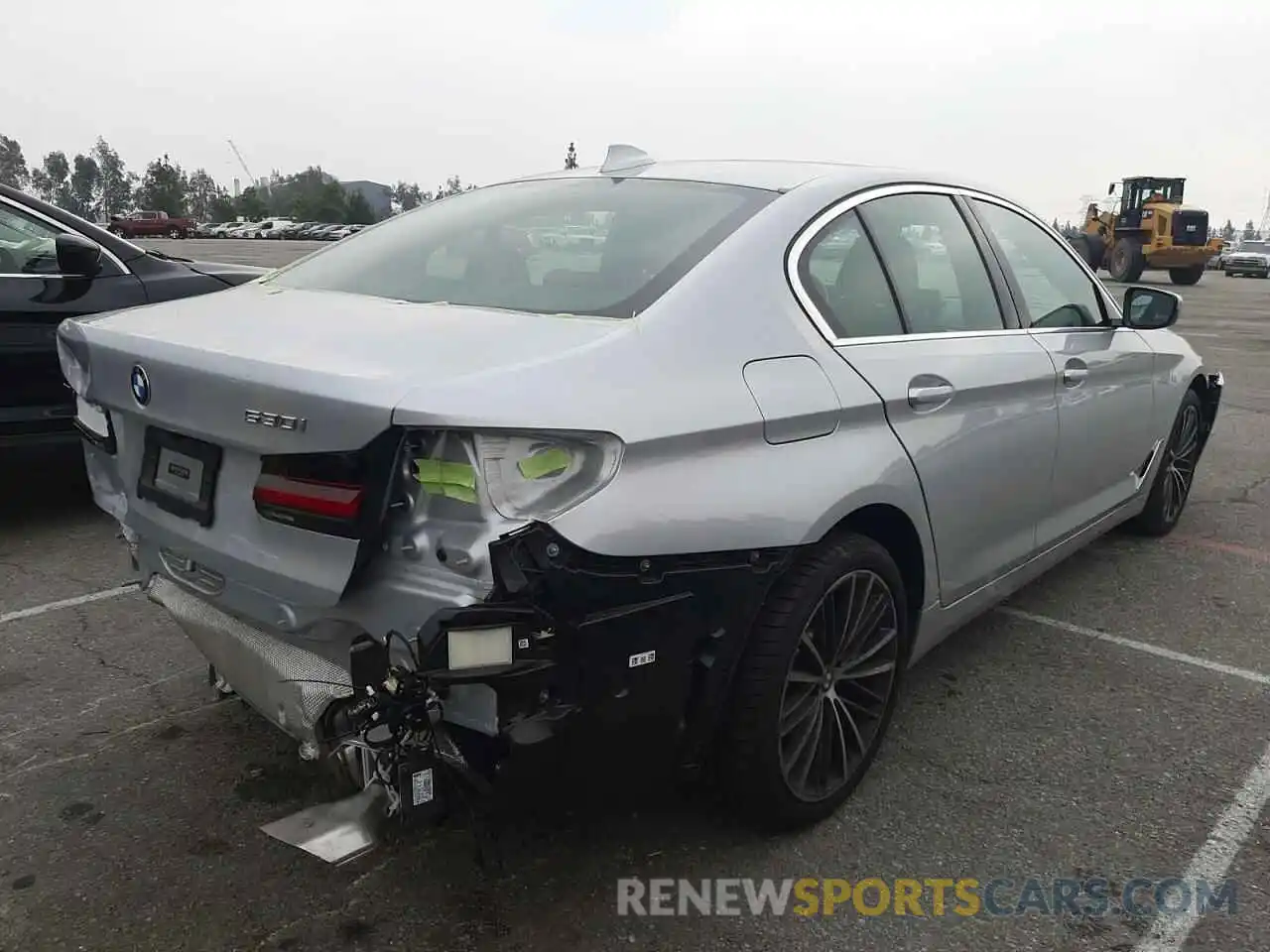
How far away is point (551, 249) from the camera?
9.03ft

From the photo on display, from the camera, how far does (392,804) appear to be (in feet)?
6.48

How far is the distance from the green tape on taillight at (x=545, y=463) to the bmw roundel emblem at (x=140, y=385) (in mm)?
971

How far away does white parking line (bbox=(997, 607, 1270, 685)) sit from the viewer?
11.9 ft

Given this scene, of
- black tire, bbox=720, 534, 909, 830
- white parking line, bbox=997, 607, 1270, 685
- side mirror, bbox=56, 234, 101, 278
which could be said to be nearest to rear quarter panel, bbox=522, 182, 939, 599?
black tire, bbox=720, 534, 909, 830

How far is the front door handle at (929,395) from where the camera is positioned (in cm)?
277

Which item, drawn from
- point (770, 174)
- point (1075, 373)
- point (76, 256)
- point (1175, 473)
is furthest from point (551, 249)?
point (1175, 473)

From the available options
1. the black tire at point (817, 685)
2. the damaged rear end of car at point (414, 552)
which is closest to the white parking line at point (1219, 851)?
the black tire at point (817, 685)

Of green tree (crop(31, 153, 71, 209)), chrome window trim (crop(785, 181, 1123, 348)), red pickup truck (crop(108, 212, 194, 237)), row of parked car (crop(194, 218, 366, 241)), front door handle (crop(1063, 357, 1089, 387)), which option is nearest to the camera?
chrome window trim (crop(785, 181, 1123, 348))

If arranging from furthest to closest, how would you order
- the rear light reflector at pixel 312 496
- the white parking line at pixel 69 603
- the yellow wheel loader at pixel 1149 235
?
1. the yellow wheel loader at pixel 1149 235
2. the white parking line at pixel 69 603
3. the rear light reflector at pixel 312 496

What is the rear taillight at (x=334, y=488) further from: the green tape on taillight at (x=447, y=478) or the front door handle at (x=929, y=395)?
the front door handle at (x=929, y=395)

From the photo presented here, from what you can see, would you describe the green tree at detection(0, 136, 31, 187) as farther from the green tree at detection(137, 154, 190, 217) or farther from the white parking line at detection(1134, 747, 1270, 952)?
the white parking line at detection(1134, 747, 1270, 952)

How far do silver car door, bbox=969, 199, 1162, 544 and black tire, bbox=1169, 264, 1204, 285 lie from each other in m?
29.0

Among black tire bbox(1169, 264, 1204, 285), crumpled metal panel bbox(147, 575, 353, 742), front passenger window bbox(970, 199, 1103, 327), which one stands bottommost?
black tire bbox(1169, 264, 1204, 285)

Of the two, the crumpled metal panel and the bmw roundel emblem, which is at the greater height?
the bmw roundel emblem
